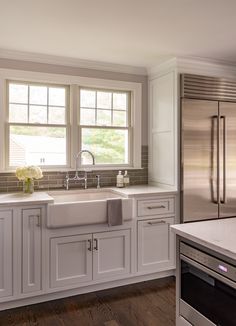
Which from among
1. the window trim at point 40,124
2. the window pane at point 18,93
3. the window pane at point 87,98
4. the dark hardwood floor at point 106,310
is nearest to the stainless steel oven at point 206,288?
the dark hardwood floor at point 106,310

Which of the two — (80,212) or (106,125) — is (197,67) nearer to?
(106,125)

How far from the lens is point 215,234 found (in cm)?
157

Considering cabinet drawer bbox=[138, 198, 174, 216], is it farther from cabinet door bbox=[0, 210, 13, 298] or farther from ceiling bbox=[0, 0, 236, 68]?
ceiling bbox=[0, 0, 236, 68]

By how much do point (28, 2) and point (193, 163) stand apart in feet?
7.25

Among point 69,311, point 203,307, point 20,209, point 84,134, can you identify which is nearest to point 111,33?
point 84,134

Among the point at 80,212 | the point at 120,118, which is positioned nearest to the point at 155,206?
the point at 80,212

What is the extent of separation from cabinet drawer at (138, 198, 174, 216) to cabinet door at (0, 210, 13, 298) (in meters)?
1.28

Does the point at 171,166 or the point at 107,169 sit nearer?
the point at 171,166

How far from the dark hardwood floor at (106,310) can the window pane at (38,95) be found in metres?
2.09

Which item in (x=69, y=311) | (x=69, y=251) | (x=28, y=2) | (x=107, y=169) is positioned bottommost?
(x=69, y=311)

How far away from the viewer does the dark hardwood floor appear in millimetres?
2363

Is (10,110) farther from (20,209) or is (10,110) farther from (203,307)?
(203,307)

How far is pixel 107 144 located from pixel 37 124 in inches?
34.4

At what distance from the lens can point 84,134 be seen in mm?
3490
